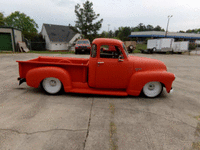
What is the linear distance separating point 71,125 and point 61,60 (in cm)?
265

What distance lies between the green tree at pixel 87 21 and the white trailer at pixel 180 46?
17.3 meters

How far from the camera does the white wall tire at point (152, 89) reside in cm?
407

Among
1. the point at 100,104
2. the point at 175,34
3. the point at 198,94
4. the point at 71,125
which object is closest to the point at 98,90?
the point at 100,104

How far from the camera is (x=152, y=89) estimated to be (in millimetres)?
4152

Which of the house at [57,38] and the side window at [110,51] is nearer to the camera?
the side window at [110,51]

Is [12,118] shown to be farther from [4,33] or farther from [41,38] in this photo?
[41,38]

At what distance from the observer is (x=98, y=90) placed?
404 cm

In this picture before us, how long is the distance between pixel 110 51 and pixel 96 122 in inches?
89.6

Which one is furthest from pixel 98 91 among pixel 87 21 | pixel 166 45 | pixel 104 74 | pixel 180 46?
pixel 87 21

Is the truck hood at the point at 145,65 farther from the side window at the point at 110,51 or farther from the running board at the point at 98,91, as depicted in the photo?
the running board at the point at 98,91

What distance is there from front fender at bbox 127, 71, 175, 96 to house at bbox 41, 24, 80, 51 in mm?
32375

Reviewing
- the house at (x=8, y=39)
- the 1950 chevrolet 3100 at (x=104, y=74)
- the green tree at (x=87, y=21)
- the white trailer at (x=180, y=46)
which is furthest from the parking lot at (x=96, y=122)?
the green tree at (x=87, y=21)

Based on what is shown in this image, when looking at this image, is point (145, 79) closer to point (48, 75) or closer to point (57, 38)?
point (48, 75)

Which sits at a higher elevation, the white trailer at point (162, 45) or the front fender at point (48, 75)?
the white trailer at point (162, 45)
